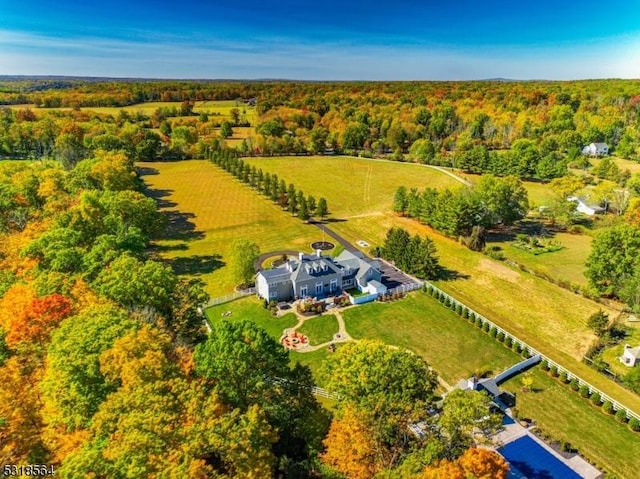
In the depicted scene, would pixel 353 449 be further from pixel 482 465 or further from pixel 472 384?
pixel 472 384

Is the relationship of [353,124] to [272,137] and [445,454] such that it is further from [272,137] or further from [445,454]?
[445,454]

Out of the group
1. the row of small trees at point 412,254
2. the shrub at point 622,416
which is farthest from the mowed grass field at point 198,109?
the shrub at point 622,416

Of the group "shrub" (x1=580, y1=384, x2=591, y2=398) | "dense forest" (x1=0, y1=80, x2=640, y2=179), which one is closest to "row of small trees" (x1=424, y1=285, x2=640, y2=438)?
"shrub" (x1=580, y1=384, x2=591, y2=398)

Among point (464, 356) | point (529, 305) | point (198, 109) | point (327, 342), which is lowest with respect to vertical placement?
point (464, 356)

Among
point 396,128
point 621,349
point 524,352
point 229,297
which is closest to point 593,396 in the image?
point 524,352

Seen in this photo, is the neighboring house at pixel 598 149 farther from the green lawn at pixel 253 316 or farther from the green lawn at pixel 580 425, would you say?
the green lawn at pixel 253 316

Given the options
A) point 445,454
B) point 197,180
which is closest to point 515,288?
point 445,454
